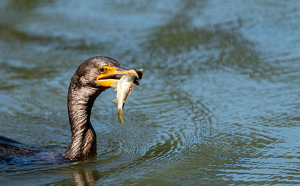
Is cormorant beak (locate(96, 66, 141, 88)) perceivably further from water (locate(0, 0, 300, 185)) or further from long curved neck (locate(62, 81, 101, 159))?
water (locate(0, 0, 300, 185))

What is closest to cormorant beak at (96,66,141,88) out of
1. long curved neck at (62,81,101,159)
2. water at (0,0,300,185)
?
long curved neck at (62,81,101,159)

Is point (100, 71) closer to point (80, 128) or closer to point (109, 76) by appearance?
point (109, 76)

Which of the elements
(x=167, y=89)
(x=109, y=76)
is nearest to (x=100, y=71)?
(x=109, y=76)

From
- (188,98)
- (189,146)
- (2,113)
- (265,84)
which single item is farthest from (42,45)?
(189,146)

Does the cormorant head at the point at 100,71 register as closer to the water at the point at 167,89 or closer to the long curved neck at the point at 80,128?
the long curved neck at the point at 80,128

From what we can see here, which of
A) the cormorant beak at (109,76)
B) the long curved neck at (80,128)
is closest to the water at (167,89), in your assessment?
the long curved neck at (80,128)

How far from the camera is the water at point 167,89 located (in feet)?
14.8

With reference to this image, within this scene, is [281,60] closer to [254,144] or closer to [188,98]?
[188,98]

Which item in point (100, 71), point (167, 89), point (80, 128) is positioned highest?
point (100, 71)

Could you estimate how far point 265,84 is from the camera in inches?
269

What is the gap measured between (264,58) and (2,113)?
4.08 m

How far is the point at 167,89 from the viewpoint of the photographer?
6.96 m

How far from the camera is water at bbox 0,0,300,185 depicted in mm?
4516

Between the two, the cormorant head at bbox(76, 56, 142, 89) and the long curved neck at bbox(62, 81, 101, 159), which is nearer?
the cormorant head at bbox(76, 56, 142, 89)
